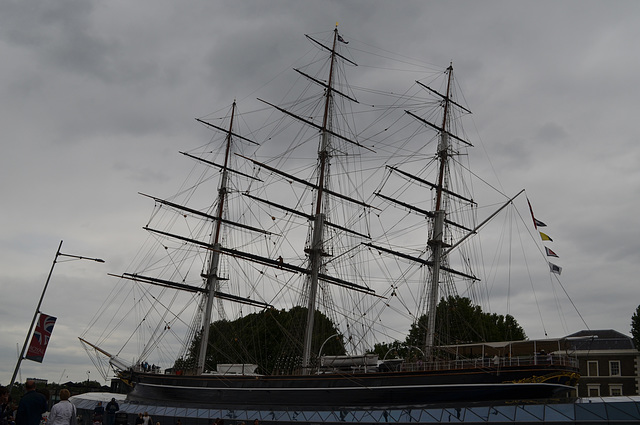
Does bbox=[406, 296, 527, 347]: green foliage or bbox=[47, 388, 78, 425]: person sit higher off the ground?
bbox=[406, 296, 527, 347]: green foliage

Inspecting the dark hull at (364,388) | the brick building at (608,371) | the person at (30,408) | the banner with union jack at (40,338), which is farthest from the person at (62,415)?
the brick building at (608,371)

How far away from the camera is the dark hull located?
30.7 metres

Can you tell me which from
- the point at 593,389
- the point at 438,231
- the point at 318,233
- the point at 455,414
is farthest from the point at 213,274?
the point at 593,389

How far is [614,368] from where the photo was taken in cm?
5428

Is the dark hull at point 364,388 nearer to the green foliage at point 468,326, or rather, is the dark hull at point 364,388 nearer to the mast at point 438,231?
the mast at point 438,231

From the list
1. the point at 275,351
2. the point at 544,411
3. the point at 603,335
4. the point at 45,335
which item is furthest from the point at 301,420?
the point at 603,335

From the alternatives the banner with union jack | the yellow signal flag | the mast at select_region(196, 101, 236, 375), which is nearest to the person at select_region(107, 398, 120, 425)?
the banner with union jack

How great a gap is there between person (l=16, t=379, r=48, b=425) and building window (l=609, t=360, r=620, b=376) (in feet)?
174

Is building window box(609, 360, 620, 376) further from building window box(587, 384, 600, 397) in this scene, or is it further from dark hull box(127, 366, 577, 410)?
dark hull box(127, 366, 577, 410)

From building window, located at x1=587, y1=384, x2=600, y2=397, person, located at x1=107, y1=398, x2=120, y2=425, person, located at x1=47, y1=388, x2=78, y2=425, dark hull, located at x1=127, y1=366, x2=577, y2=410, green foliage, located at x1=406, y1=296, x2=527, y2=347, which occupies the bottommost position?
person, located at x1=107, y1=398, x2=120, y2=425

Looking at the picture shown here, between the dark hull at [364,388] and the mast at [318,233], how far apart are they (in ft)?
11.3

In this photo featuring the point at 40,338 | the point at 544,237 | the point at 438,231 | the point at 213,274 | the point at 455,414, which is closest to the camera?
the point at 40,338

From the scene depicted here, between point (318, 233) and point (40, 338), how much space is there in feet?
86.1

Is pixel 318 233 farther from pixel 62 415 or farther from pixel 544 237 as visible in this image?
pixel 62 415
